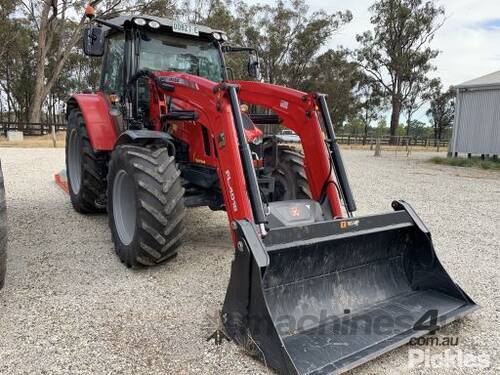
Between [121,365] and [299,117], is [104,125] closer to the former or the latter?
[299,117]

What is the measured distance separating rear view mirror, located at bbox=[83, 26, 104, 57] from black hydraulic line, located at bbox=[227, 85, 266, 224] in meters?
2.00

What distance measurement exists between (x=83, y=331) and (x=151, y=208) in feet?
3.52

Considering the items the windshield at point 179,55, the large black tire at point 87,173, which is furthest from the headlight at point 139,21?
the large black tire at point 87,173

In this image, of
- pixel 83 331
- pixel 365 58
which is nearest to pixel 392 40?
pixel 365 58

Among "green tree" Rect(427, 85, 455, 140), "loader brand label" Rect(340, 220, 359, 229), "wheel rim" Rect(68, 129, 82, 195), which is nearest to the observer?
"loader brand label" Rect(340, 220, 359, 229)

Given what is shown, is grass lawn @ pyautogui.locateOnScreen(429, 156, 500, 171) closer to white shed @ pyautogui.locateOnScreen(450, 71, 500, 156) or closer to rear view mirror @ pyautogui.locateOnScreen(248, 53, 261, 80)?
white shed @ pyautogui.locateOnScreen(450, 71, 500, 156)

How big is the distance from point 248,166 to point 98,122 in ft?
8.91

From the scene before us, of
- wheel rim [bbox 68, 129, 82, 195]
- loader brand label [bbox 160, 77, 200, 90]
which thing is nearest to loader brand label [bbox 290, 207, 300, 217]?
loader brand label [bbox 160, 77, 200, 90]

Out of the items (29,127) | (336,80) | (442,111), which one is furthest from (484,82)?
(442,111)

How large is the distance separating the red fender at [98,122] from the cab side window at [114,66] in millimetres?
195

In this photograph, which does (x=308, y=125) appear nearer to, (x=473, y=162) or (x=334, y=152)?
(x=334, y=152)

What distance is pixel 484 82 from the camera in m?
17.9

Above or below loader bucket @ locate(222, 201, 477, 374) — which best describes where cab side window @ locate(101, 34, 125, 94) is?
above

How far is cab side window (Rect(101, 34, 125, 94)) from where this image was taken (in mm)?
4984
